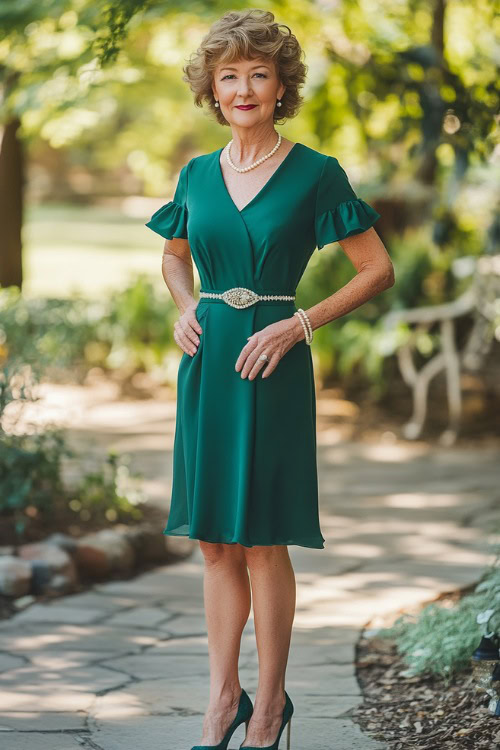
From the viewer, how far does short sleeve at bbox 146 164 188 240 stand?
2.79 meters

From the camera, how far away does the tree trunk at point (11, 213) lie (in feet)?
29.9

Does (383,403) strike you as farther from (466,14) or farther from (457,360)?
(466,14)

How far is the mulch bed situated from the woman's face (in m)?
1.63

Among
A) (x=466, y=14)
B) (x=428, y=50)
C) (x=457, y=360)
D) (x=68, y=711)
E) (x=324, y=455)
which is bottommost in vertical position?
(x=68, y=711)

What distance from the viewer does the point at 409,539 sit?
17.3 feet

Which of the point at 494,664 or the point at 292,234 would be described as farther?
the point at 494,664

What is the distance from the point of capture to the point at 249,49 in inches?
100

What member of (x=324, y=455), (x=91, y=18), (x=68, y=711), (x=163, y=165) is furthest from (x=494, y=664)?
(x=163, y=165)

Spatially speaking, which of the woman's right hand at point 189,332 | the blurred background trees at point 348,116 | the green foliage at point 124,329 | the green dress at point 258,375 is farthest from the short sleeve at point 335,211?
the green foliage at point 124,329

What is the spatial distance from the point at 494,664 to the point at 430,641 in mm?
459

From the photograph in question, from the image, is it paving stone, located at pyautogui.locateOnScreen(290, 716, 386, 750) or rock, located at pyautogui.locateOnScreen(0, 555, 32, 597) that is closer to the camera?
paving stone, located at pyautogui.locateOnScreen(290, 716, 386, 750)

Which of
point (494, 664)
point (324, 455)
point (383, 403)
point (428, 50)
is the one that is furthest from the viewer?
point (383, 403)

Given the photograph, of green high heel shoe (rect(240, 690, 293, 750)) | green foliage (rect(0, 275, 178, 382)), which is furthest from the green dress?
green foliage (rect(0, 275, 178, 382))

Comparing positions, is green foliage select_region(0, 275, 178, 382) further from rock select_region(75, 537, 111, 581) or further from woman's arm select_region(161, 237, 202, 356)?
woman's arm select_region(161, 237, 202, 356)
